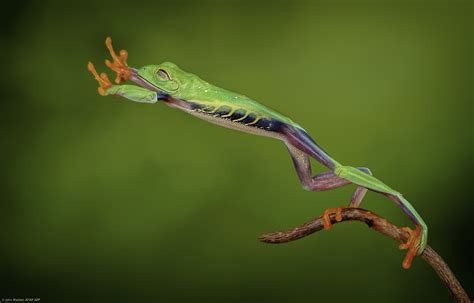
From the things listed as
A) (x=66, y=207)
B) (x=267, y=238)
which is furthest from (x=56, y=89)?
(x=267, y=238)

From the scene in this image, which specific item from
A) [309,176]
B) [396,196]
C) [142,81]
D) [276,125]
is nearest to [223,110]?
[276,125]

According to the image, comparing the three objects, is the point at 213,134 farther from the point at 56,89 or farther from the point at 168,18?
the point at 56,89

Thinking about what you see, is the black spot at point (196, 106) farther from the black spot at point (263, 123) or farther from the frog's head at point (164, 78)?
the black spot at point (263, 123)

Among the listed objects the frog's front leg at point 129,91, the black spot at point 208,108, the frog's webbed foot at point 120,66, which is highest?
the frog's webbed foot at point 120,66

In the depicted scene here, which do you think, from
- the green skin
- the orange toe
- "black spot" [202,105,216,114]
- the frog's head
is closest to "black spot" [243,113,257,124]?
the green skin

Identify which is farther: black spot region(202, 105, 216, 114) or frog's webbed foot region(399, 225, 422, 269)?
frog's webbed foot region(399, 225, 422, 269)

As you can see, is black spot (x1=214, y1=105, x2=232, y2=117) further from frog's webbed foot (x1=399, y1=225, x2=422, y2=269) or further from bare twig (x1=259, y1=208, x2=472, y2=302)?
frog's webbed foot (x1=399, y1=225, x2=422, y2=269)

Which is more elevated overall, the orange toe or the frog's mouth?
the frog's mouth

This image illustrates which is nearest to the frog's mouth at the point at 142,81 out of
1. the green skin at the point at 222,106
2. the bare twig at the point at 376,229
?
the green skin at the point at 222,106
